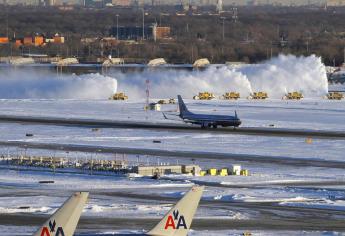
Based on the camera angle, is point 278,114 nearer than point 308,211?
No

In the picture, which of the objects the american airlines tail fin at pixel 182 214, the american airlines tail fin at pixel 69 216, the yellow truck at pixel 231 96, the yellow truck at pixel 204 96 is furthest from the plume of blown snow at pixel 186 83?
the american airlines tail fin at pixel 69 216

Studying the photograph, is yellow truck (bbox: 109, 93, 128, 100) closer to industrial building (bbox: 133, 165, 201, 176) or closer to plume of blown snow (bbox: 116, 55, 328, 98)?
plume of blown snow (bbox: 116, 55, 328, 98)

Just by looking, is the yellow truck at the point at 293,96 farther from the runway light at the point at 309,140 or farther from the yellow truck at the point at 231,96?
the runway light at the point at 309,140

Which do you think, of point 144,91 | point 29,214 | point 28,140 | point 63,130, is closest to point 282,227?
point 29,214

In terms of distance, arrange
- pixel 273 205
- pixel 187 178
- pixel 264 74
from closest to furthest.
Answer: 1. pixel 273 205
2. pixel 187 178
3. pixel 264 74

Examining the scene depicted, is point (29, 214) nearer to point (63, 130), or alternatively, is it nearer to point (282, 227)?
point (282, 227)

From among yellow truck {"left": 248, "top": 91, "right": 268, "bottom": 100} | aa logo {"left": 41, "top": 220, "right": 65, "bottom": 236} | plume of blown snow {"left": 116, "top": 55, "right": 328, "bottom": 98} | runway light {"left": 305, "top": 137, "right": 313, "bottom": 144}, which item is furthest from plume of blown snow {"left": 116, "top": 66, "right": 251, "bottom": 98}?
aa logo {"left": 41, "top": 220, "right": 65, "bottom": 236}

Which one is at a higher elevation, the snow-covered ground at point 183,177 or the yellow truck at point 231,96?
the snow-covered ground at point 183,177
